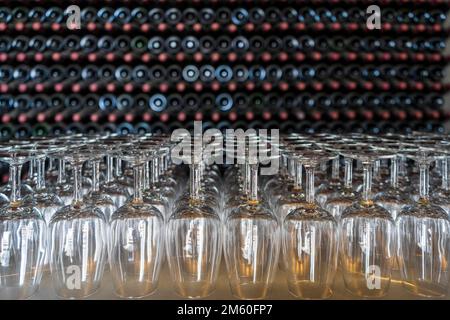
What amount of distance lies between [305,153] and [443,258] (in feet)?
1.04

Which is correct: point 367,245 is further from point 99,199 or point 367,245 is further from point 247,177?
point 99,199

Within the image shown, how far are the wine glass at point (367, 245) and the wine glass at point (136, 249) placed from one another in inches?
13.6

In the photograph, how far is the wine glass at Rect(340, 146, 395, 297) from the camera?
0.79 meters

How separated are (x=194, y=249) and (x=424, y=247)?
43 cm

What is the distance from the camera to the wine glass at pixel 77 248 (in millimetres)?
784

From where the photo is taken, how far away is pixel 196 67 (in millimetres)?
2441

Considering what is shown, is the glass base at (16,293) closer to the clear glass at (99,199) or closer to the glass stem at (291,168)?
the clear glass at (99,199)

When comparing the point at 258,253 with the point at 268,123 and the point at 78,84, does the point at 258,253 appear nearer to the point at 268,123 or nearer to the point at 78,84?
the point at 268,123

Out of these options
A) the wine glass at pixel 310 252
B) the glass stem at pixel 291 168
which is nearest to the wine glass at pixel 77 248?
the wine glass at pixel 310 252

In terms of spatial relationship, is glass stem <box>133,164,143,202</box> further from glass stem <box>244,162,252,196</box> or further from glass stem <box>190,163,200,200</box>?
glass stem <box>244,162,252,196</box>

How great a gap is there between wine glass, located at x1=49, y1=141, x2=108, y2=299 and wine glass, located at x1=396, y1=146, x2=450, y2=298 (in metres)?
0.56

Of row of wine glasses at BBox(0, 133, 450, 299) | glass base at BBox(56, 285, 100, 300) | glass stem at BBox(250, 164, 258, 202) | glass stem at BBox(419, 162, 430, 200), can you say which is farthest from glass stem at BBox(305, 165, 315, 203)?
glass base at BBox(56, 285, 100, 300)

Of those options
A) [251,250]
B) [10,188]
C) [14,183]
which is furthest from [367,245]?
[10,188]
